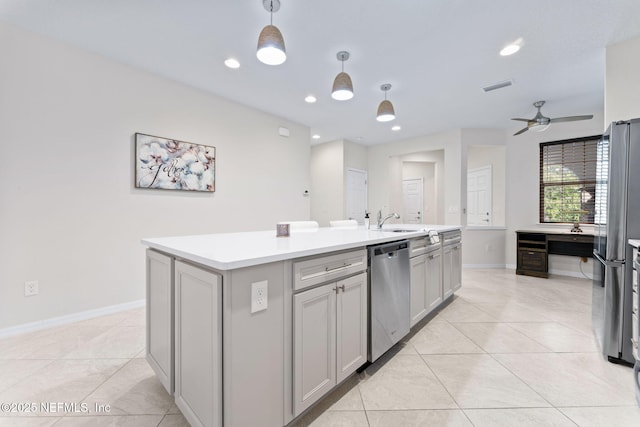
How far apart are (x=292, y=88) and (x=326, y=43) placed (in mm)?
1037

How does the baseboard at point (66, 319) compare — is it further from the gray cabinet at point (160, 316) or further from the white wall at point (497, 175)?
Answer: the white wall at point (497, 175)

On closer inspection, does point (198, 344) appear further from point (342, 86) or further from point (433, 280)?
point (433, 280)

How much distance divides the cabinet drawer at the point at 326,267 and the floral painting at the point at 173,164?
2.60 metres

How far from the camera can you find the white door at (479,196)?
5.58 meters

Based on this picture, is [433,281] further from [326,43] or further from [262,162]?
[262,162]

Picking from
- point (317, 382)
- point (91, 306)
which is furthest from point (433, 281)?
point (91, 306)

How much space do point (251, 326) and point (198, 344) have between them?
28 cm

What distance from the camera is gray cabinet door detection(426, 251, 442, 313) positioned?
258 cm

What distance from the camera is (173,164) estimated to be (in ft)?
10.7

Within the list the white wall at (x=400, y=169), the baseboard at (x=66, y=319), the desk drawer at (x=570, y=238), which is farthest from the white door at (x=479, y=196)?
the baseboard at (x=66, y=319)

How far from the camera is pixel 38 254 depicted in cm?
Result: 246

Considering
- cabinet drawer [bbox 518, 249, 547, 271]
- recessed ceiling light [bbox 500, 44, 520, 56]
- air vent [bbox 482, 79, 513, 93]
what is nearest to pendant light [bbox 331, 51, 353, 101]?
recessed ceiling light [bbox 500, 44, 520, 56]

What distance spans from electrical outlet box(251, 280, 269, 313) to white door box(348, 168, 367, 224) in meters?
5.08

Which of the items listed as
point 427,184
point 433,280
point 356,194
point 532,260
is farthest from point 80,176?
point 427,184
